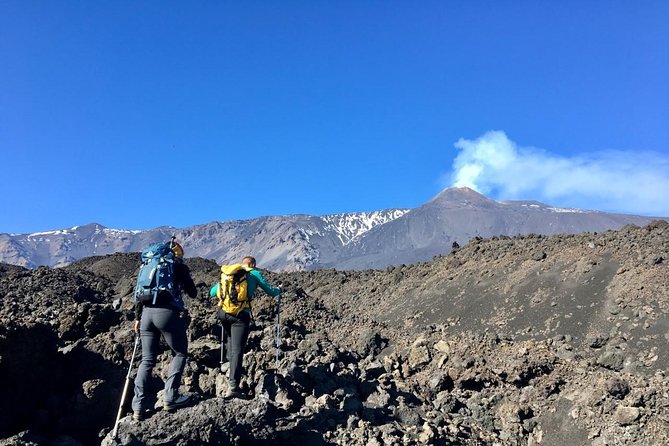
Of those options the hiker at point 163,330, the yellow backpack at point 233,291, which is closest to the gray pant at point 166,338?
the hiker at point 163,330

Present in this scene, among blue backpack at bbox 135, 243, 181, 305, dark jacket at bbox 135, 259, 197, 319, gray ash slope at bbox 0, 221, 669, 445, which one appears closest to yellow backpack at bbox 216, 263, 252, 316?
dark jacket at bbox 135, 259, 197, 319

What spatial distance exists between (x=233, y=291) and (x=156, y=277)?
1195 mm

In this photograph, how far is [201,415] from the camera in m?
5.46

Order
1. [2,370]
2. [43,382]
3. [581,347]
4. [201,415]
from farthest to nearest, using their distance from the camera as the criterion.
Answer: [581,347]
[43,382]
[2,370]
[201,415]

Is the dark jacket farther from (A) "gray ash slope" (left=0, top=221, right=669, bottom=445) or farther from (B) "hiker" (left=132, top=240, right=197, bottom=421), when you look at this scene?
(A) "gray ash slope" (left=0, top=221, right=669, bottom=445)

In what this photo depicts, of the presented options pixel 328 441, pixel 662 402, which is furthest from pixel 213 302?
pixel 662 402

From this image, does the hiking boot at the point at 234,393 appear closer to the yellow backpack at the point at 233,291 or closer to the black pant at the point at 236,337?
the black pant at the point at 236,337

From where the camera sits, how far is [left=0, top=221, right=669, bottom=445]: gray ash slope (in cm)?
623

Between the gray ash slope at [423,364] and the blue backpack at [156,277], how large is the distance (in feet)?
4.12

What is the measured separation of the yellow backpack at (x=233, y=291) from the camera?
633cm

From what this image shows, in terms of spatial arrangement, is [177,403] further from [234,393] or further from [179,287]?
[179,287]

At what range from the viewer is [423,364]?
11.5 metres

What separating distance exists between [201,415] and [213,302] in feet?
35.7

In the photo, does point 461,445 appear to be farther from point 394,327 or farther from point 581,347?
point 394,327
